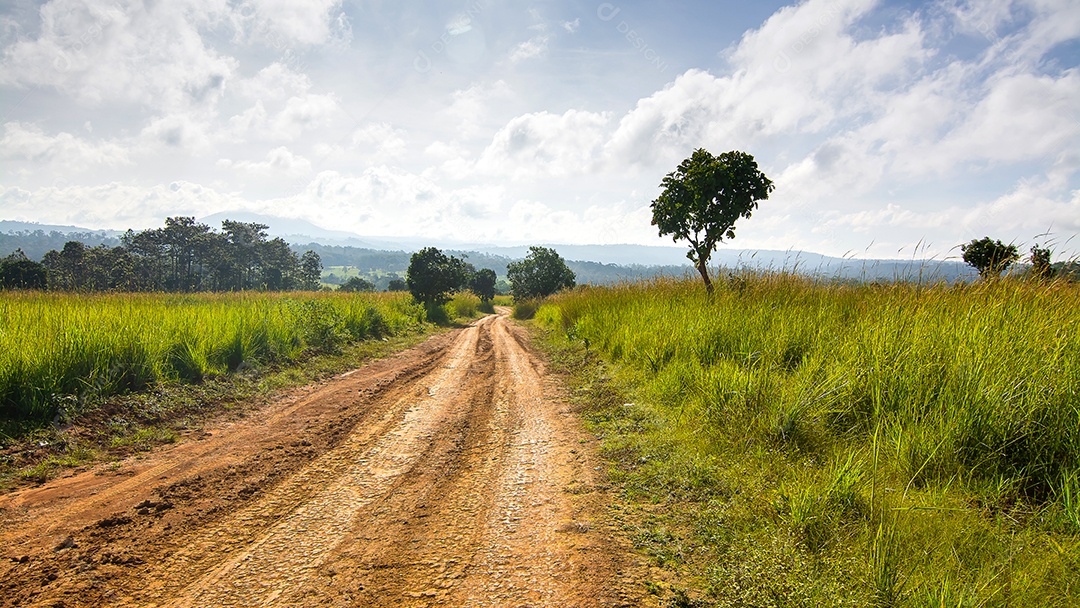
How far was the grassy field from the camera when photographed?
2521 mm

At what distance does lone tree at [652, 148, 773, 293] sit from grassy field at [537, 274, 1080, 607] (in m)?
16.7

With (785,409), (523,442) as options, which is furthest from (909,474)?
(523,442)

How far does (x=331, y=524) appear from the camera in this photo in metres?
3.38

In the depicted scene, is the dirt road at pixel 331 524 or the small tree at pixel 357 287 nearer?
the dirt road at pixel 331 524

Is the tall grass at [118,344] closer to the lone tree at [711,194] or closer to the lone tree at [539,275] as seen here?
the lone tree at [711,194]

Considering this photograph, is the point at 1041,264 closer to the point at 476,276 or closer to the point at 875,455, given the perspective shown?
the point at 875,455

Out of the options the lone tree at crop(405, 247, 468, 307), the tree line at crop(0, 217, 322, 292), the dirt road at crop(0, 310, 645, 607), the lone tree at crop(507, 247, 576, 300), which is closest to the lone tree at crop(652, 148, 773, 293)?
the lone tree at crop(405, 247, 468, 307)

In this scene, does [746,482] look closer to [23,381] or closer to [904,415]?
[904,415]

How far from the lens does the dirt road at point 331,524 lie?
8.72ft

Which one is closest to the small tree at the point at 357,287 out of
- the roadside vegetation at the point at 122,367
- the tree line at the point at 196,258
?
the tree line at the point at 196,258

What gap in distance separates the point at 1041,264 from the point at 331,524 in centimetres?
817

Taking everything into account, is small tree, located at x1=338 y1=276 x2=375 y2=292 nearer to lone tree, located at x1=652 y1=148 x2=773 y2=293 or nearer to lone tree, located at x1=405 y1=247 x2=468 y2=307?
lone tree, located at x1=405 y1=247 x2=468 y2=307

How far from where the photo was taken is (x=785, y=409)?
4.38 m

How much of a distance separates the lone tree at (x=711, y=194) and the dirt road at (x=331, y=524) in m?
19.0
